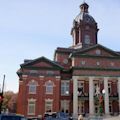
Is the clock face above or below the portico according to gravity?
above

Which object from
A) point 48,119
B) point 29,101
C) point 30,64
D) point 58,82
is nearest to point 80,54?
point 58,82

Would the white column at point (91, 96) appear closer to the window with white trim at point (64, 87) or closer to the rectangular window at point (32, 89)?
the window with white trim at point (64, 87)

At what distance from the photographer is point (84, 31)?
183ft

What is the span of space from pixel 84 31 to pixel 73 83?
1472cm

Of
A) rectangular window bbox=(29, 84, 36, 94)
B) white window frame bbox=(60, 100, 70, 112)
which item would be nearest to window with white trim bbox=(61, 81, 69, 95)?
white window frame bbox=(60, 100, 70, 112)

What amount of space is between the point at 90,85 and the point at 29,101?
12.1 meters

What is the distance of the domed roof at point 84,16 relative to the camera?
56656mm

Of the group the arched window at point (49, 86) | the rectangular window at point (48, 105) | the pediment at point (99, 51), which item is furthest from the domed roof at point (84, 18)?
the rectangular window at point (48, 105)

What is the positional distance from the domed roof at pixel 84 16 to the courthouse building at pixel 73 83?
33.6 ft

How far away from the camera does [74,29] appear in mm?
56594

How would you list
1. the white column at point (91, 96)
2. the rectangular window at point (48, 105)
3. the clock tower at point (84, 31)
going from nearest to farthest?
the rectangular window at point (48, 105) < the white column at point (91, 96) < the clock tower at point (84, 31)

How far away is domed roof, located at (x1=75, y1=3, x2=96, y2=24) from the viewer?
56656 millimetres

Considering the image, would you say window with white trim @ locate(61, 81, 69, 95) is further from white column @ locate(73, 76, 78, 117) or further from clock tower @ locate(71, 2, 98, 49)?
clock tower @ locate(71, 2, 98, 49)

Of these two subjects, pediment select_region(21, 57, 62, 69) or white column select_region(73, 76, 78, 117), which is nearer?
white column select_region(73, 76, 78, 117)
